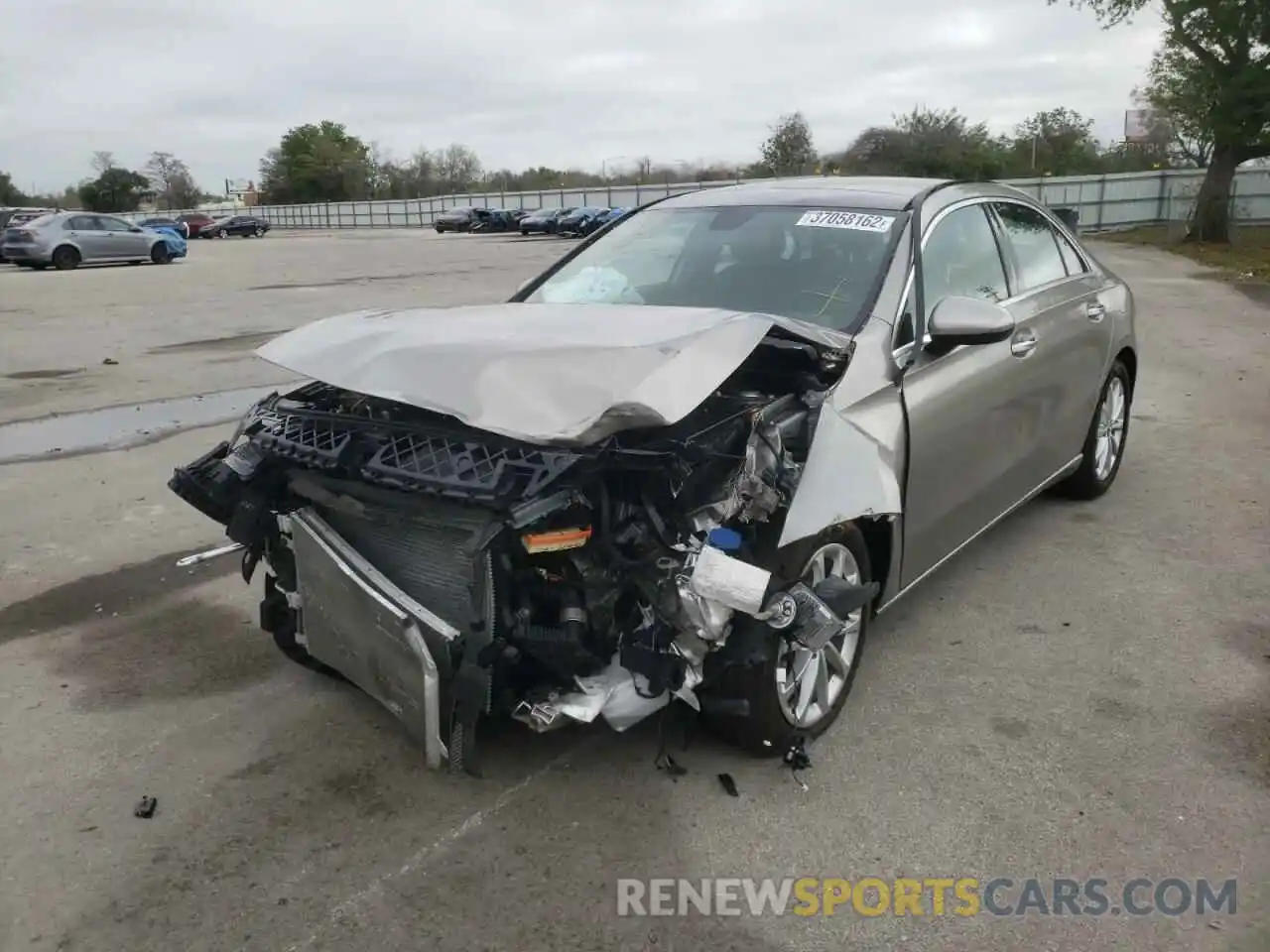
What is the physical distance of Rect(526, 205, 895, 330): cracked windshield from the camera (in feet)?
13.2

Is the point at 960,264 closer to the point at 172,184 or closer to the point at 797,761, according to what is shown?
the point at 797,761

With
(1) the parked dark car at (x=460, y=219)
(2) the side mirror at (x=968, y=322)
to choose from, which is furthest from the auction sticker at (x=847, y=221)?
(1) the parked dark car at (x=460, y=219)

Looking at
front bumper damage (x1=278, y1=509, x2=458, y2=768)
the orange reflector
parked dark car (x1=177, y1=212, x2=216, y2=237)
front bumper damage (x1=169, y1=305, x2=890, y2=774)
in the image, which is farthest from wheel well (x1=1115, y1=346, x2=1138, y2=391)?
parked dark car (x1=177, y1=212, x2=216, y2=237)

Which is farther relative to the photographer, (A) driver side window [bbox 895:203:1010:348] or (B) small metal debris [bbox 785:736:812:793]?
(A) driver side window [bbox 895:203:1010:348]

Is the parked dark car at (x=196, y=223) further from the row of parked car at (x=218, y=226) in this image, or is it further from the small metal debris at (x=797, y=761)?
the small metal debris at (x=797, y=761)

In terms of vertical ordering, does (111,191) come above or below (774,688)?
above

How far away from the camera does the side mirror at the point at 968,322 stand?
148 inches

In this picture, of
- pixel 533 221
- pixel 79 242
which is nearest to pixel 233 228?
pixel 533 221

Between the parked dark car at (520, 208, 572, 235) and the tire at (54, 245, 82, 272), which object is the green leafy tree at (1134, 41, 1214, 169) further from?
the tire at (54, 245, 82, 272)

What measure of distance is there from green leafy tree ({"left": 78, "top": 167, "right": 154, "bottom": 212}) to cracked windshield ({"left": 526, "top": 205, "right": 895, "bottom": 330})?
3914 inches

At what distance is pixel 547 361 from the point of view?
120 inches

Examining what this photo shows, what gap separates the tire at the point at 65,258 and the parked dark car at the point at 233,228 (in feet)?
100

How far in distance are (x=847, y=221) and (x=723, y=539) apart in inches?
74.6

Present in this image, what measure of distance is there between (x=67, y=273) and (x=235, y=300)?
10716 mm
